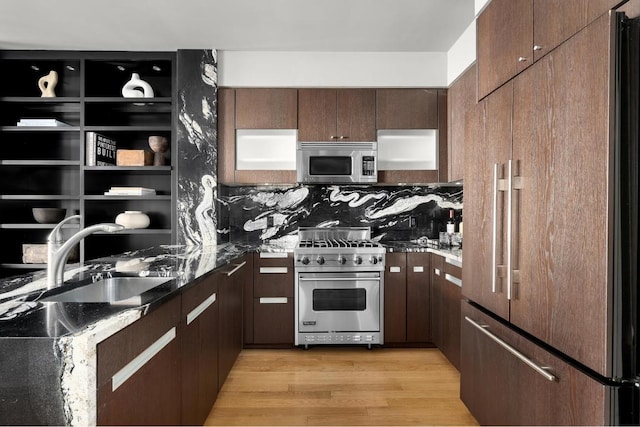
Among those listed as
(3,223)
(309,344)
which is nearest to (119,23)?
(3,223)

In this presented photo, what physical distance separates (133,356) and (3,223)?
3.46m

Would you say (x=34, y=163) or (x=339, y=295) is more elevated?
(x=34, y=163)

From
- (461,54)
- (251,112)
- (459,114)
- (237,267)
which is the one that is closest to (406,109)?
(459,114)

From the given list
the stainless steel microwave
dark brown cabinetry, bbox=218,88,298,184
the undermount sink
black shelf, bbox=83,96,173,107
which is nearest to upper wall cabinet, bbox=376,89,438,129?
the stainless steel microwave

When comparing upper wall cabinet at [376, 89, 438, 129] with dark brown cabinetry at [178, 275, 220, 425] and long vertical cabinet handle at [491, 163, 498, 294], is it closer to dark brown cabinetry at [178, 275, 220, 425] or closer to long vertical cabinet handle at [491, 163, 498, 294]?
long vertical cabinet handle at [491, 163, 498, 294]

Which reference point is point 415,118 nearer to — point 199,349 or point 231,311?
point 231,311

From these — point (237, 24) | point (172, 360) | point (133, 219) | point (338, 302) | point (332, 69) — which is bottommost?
point (338, 302)

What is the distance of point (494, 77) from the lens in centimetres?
191

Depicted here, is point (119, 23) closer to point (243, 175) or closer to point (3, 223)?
point (243, 175)

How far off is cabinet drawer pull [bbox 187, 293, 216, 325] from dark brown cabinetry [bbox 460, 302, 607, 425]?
A: 136 cm

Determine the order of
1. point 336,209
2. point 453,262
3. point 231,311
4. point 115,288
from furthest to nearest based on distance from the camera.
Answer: point 336,209 → point 453,262 → point 231,311 → point 115,288

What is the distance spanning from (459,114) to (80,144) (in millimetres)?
3300

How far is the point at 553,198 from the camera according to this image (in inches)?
56.3

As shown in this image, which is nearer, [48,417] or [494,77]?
[48,417]
